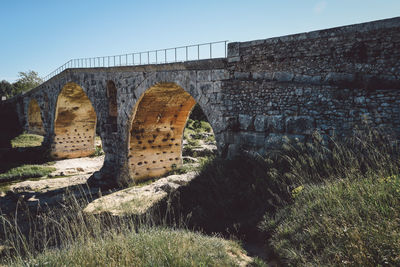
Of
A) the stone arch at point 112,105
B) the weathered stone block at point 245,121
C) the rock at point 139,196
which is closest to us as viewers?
the weathered stone block at point 245,121

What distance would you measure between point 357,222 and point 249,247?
199 centimetres

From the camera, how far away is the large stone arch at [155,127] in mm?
11172

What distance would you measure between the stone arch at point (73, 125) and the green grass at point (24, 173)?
4090 millimetres

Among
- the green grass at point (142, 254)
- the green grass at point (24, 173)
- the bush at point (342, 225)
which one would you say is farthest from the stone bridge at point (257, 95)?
the green grass at point (24, 173)

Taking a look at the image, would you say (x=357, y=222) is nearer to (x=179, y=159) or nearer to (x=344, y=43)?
(x=344, y=43)

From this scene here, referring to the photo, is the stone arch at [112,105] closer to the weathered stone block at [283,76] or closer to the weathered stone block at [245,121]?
the weathered stone block at [245,121]

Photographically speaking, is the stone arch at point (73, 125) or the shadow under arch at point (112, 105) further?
the stone arch at point (73, 125)

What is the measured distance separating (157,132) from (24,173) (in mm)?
8492

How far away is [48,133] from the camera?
73.8 ft

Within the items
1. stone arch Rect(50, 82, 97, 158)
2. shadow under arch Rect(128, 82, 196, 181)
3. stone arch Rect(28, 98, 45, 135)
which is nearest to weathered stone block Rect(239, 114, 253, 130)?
shadow under arch Rect(128, 82, 196, 181)

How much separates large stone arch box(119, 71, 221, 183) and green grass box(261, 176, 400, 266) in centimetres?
733

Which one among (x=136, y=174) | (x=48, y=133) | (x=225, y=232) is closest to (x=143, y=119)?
(x=136, y=174)

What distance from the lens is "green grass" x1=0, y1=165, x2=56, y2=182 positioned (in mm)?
14952

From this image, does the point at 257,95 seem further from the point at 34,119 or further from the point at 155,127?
the point at 34,119
